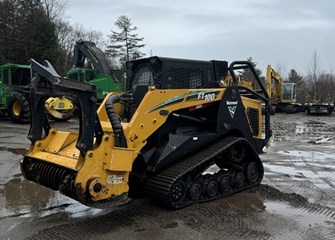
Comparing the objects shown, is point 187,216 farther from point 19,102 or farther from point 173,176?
point 19,102

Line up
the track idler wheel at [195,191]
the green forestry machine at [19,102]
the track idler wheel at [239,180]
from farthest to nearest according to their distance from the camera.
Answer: the green forestry machine at [19,102]
the track idler wheel at [239,180]
the track idler wheel at [195,191]

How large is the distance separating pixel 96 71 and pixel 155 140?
16.4 meters

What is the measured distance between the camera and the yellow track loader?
4516mm

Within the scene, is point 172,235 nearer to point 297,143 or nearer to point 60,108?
point 297,143

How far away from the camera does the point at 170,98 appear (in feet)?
17.4

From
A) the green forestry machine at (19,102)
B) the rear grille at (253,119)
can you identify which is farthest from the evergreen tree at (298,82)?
the rear grille at (253,119)

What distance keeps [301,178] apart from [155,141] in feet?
11.3

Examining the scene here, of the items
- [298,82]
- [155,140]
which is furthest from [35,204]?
[298,82]

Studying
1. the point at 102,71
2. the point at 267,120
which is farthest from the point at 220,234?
the point at 102,71

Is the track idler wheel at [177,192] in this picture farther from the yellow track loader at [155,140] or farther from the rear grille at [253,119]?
the rear grille at [253,119]

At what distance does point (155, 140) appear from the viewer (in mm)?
5406

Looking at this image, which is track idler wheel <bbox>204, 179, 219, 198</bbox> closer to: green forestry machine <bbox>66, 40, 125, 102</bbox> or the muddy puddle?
the muddy puddle

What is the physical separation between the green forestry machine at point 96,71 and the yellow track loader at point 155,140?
14.5 meters

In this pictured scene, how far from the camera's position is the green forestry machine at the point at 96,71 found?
20.4m
